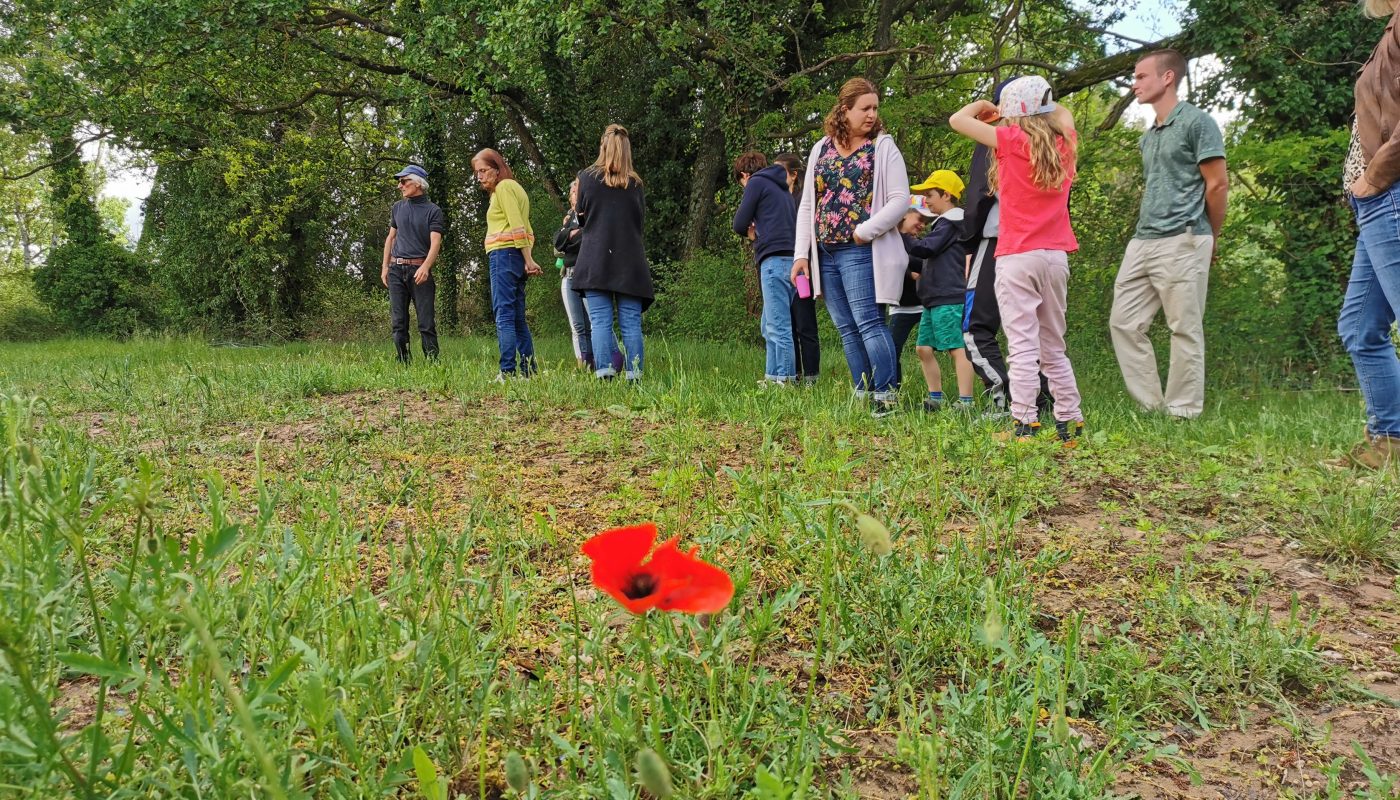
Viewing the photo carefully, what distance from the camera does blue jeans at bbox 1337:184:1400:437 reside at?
3.19 meters

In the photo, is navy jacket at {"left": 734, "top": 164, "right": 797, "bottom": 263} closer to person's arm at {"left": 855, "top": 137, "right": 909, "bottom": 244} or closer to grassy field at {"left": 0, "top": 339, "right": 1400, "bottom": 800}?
person's arm at {"left": 855, "top": 137, "right": 909, "bottom": 244}

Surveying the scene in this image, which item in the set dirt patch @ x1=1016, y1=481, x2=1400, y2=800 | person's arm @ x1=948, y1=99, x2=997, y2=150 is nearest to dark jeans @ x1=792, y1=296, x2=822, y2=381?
person's arm @ x1=948, y1=99, x2=997, y2=150

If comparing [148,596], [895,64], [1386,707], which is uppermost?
[895,64]

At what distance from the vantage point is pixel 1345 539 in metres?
2.38

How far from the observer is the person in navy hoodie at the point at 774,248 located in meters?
5.89

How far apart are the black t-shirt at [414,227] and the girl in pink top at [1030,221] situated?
5.21 metres

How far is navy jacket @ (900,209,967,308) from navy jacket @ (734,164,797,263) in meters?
1.05

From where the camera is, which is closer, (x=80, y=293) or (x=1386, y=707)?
(x=1386, y=707)

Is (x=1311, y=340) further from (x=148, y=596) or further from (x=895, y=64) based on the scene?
(x=148, y=596)

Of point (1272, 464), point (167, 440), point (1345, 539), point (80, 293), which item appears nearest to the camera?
point (1345, 539)

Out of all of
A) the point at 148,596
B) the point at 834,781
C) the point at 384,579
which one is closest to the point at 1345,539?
the point at 834,781

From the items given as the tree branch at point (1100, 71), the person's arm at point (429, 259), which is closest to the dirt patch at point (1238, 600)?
the person's arm at point (429, 259)

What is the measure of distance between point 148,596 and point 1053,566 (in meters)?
2.16

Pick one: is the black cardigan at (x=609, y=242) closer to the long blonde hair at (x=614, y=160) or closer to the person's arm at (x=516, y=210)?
the long blonde hair at (x=614, y=160)
